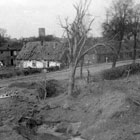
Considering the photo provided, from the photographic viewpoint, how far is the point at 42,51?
168ft

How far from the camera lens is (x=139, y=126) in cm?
1373

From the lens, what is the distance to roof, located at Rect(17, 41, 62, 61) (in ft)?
158

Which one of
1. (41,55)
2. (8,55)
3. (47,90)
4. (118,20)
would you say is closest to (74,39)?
(47,90)

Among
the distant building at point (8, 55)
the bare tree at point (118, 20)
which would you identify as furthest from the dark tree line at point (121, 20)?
the distant building at point (8, 55)

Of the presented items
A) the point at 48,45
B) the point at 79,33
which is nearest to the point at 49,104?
the point at 79,33

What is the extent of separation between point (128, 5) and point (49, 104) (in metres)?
22.9

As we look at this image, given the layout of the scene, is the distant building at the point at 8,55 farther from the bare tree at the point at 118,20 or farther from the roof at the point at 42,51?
the bare tree at the point at 118,20

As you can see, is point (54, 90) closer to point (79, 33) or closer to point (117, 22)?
point (79, 33)

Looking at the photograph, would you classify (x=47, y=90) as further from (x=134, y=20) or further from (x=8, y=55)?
(x=8, y=55)

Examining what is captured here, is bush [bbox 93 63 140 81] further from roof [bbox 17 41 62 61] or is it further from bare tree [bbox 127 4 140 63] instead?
roof [bbox 17 41 62 61]

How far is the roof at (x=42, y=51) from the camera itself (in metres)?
48.3

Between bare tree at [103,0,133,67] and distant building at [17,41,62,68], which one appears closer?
bare tree at [103,0,133,67]

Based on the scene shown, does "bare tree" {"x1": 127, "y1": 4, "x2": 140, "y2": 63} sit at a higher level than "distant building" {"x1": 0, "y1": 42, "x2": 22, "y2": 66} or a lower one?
higher

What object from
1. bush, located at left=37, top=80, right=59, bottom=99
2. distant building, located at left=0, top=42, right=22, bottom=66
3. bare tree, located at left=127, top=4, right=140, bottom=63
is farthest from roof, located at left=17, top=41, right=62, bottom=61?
bush, located at left=37, top=80, right=59, bottom=99
